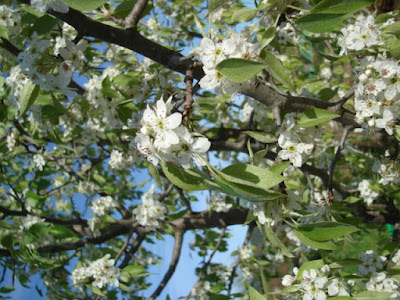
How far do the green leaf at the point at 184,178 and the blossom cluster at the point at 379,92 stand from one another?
0.54 meters

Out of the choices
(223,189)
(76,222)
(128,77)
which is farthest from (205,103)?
(76,222)

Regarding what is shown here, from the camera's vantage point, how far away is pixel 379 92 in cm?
107

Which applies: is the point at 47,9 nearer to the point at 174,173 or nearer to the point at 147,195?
the point at 174,173

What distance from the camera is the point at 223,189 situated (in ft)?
2.51

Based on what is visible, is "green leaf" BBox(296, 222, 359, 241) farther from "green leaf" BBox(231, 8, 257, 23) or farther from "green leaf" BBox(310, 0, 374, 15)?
"green leaf" BBox(231, 8, 257, 23)

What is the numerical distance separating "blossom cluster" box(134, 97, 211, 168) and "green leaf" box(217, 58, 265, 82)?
15 cm

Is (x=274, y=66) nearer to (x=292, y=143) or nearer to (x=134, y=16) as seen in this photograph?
(x=292, y=143)

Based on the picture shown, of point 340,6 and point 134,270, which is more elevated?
point 340,6

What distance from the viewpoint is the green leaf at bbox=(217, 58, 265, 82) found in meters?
0.85

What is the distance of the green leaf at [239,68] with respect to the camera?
2.78ft

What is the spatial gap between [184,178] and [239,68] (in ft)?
0.95

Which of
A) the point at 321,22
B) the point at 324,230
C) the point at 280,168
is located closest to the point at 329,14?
the point at 321,22

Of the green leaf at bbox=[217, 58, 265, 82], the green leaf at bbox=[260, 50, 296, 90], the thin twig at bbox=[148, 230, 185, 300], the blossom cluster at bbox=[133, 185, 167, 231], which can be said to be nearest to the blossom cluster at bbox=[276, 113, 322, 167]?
the green leaf at bbox=[260, 50, 296, 90]

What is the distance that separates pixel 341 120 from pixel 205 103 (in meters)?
0.67
